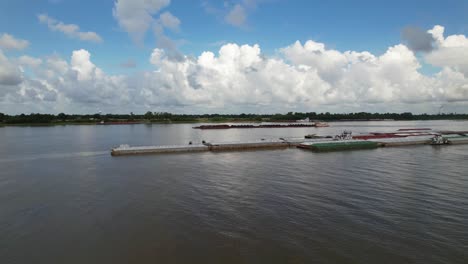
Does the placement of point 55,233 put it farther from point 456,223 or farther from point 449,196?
point 449,196

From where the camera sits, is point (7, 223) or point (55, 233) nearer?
point (55, 233)

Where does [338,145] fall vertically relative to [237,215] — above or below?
above

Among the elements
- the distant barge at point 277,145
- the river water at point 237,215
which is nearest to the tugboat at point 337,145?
the distant barge at point 277,145

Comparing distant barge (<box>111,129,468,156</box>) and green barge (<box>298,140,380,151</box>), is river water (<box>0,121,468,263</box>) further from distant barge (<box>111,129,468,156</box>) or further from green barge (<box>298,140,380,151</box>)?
green barge (<box>298,140,380,151</box>)

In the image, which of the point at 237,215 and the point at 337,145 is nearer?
the point at 237,215

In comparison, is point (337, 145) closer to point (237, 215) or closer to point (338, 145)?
point (338, 145)

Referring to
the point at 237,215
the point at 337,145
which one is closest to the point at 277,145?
the point at 337,145

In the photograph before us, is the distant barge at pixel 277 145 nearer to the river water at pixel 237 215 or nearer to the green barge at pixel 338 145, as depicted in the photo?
the green barge at pixel 338 145

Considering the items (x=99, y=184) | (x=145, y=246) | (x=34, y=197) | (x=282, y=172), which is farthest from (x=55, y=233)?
(x=282, y=172)
